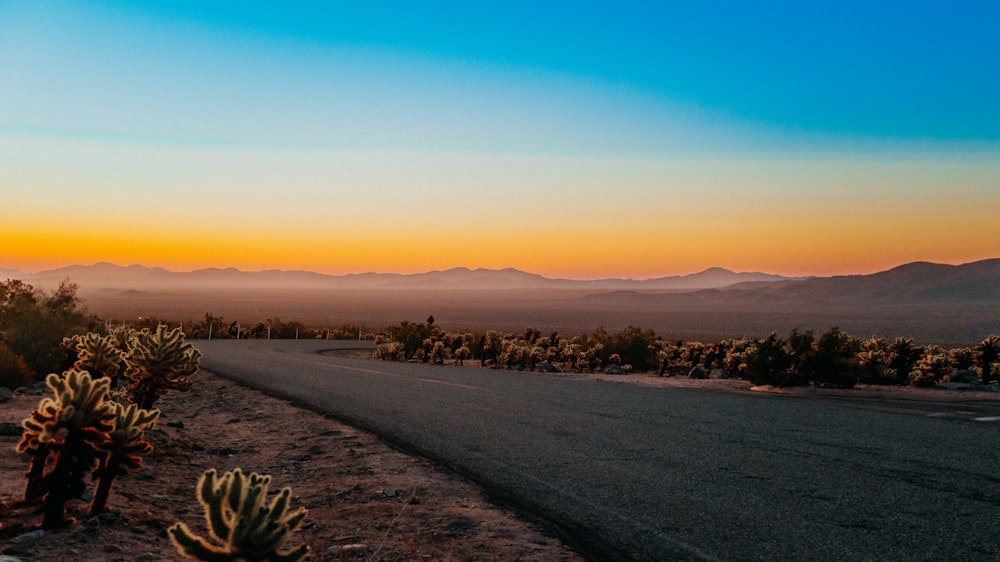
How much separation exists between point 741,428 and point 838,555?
21.9ft

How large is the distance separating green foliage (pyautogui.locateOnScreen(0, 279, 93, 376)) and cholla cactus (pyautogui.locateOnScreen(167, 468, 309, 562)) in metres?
16.8

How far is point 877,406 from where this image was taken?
52.5 ft

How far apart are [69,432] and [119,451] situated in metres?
0.47

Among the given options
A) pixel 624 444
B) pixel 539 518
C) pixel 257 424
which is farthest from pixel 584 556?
pixel 257 424

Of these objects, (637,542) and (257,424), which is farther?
(257,424)

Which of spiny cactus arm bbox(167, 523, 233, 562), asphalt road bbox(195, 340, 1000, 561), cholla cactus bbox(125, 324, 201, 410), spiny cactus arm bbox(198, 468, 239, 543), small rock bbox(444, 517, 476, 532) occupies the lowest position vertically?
small rock bbox(444, 517, 476, 532)

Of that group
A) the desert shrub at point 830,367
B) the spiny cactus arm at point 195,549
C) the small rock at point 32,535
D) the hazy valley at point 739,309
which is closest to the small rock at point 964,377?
the desert shrub at point 830,367

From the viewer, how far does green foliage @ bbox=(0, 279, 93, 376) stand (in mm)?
19828

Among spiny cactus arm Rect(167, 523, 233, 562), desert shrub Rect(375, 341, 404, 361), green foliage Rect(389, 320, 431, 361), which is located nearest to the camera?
spiny cactus arm Rect(167, 523, 233, 562)

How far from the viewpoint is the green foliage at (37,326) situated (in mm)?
19828

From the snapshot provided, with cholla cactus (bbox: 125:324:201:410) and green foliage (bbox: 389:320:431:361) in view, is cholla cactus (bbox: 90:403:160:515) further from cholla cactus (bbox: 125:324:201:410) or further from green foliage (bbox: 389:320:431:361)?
green foliage (bbox: 389:320:431:361)

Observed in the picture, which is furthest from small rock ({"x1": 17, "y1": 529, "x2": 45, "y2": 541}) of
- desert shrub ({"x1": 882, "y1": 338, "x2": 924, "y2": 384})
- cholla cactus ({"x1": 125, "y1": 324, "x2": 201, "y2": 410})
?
desert shrub ({"x1": 882, "y1": 338, "x2": 924, "y2": 384})

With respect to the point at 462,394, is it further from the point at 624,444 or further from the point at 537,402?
the point at 624,444

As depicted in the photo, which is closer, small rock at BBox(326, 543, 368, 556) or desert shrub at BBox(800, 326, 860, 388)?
small rock at BBox(326, 543, 368, 556)
